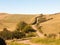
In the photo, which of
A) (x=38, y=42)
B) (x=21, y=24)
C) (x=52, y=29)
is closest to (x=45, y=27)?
(x=52, y=29)

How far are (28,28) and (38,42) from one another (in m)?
31.4

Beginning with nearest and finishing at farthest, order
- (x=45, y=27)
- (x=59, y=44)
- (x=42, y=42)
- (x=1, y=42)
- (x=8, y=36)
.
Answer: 1. (x=1, y=42)
2. (x=59, y=44)
3. (x=42, y=42)
4. (x=8, y=36)
5. (x=45, y=27)

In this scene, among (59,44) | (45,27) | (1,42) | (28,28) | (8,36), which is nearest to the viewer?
(1,42)

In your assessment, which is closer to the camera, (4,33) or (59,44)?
(59,44)

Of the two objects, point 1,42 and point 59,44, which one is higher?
point 1,42

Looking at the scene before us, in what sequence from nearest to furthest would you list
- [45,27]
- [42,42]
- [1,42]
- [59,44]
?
[1,42]
[59,44]
[42,42]
[45,27]

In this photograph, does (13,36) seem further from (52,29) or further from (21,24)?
(21,24)

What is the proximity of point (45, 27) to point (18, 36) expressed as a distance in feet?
75.3

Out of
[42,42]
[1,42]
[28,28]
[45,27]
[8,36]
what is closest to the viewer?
[1,42]

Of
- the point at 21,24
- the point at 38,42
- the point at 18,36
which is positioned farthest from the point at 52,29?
the point at 38,42

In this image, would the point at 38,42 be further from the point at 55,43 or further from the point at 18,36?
the point at 18,36

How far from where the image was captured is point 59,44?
31.7 m

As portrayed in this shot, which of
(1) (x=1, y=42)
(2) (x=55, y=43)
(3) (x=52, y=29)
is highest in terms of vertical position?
(1) (x=1, y=42)

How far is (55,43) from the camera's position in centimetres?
3244
